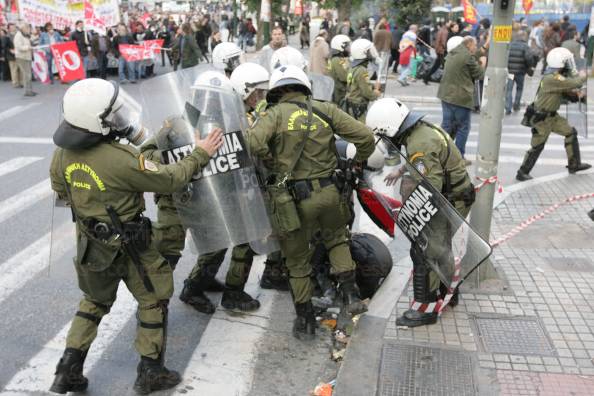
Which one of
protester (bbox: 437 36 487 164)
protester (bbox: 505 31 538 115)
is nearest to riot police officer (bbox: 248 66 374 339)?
protester (bbox: 437 36 487 164)

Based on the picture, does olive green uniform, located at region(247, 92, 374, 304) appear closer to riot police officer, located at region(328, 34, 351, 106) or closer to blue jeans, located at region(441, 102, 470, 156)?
blue jeans, located at region(441, 102, 470, 156)

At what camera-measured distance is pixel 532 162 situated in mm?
8492

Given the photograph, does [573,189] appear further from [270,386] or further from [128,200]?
[128,200]

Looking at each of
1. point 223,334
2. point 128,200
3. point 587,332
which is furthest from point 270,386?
point 587,332

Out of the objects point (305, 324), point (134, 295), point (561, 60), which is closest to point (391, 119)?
point (305, 324)

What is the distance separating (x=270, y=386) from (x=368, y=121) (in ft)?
6.28

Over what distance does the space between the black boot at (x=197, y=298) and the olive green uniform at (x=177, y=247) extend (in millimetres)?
64

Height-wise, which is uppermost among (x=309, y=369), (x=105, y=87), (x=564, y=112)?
(x=105, y=87)

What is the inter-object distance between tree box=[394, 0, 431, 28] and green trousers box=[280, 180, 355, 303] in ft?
63.2

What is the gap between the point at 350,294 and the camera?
4.65 m

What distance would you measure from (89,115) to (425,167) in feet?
7.10

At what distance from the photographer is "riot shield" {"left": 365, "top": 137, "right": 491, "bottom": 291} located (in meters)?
4.20

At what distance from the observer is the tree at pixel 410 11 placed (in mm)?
22328

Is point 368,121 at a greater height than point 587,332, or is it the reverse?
point 368,121
